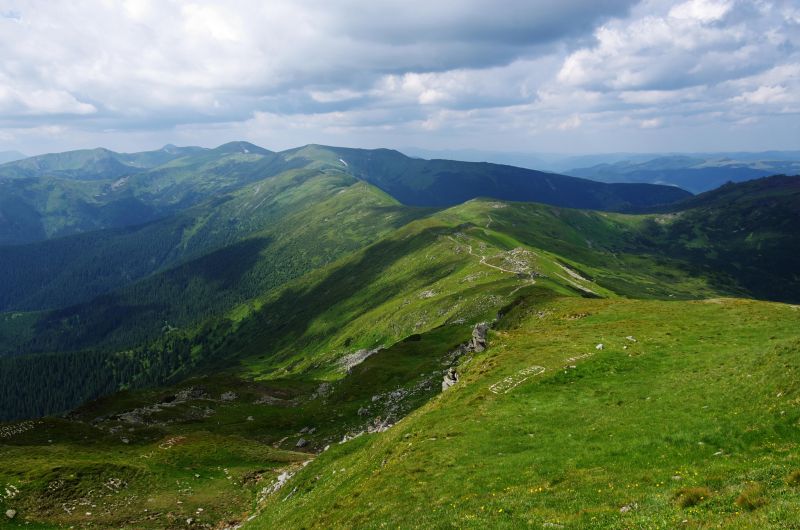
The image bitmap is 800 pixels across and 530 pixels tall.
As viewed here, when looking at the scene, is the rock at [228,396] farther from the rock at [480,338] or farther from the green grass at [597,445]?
the green grass at [597,445]

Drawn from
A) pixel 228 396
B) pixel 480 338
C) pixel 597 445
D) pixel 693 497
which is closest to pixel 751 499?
pixel 693 497

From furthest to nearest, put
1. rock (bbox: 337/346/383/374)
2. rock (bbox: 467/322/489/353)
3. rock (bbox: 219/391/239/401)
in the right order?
1. rock (bbox: 337/346/383/374)
2. rock (bbox: 219/391/239/401)
3. rock (bbox: 467/322/489/353)

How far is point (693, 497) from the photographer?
63.3 feet

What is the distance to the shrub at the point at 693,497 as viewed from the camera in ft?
62.8

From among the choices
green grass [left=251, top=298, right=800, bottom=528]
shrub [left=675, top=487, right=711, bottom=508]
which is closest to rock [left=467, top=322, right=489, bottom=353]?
green grass [left=251, top=298, right=800, bottom=528]

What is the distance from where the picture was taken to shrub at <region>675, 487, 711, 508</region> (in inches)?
754

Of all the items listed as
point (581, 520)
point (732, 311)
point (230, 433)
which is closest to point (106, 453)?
point (230, 433)

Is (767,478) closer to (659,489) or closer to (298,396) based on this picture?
(659,489)

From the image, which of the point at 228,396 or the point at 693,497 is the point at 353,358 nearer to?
the point at 228,396

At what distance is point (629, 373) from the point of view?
1668 inches

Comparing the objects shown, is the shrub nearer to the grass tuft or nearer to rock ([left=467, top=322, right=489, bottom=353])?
the grass tuft

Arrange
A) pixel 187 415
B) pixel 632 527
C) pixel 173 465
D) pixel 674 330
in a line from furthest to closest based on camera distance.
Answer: pixel 187 415 < pixel 173 465 < pixel 674 330 < pixel 632 527

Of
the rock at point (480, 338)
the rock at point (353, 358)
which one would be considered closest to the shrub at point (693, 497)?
the rock at point (480, 338)

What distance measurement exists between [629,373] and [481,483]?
71.3 feet
